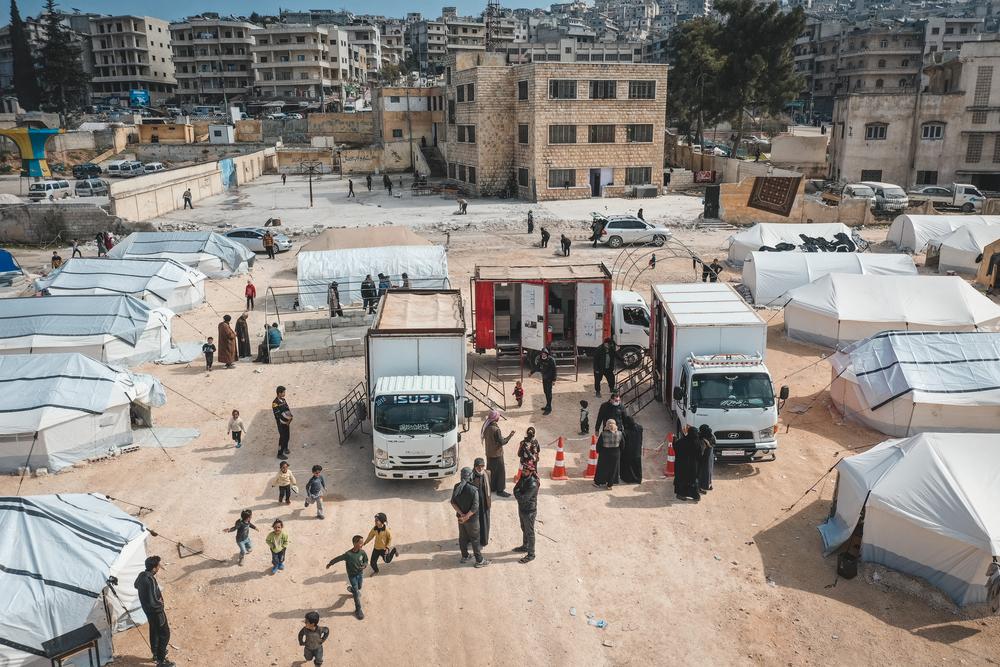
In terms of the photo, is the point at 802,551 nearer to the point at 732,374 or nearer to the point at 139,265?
the point at 732,374

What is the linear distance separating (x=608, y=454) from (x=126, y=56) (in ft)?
383

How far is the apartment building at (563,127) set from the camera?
155 ft

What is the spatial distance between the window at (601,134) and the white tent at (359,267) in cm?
2534

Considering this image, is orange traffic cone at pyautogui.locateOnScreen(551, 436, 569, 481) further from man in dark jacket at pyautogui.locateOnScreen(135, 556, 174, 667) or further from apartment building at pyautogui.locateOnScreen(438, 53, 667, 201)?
apartment building at pyautogui.locateOnScreen(438, 53, 667, 201)

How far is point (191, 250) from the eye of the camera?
2831cm

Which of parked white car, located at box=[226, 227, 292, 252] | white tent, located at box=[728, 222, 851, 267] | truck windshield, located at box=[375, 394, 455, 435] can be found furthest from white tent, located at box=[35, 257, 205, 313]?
white tent, located at box=[728, 222, 851, 267]

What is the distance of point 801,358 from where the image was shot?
20.3 metres

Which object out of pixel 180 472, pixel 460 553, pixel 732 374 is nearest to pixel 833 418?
pixel 732 374

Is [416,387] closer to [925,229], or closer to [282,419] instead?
[282,419]

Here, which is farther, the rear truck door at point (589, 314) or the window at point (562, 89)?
the window at point (562, 89)

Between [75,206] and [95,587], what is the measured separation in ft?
112

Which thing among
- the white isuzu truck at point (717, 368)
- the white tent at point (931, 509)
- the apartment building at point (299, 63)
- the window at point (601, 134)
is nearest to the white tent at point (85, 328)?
the white isuzu truck at point (717, 368)

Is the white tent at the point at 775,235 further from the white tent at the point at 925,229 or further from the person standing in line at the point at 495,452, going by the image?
the person standing in line at the point at 495,452

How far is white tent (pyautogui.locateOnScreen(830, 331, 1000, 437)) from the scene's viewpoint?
14297mm
